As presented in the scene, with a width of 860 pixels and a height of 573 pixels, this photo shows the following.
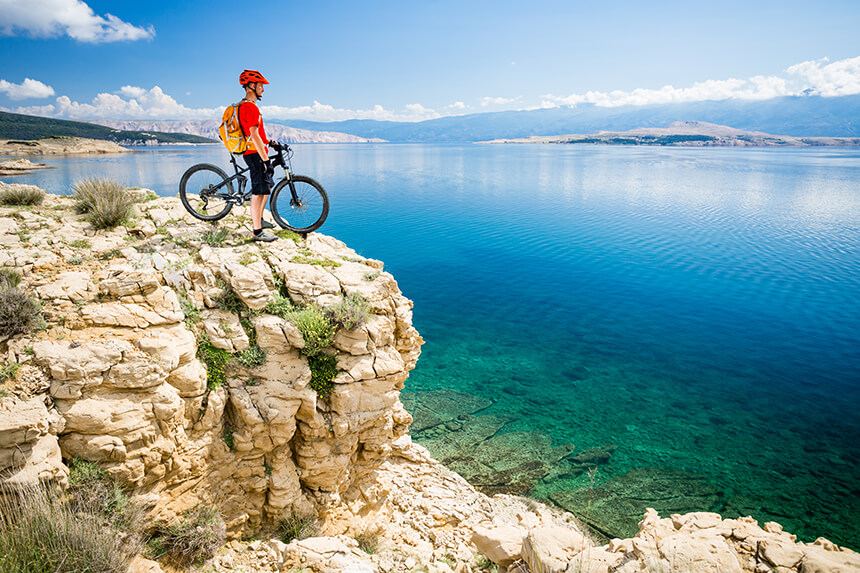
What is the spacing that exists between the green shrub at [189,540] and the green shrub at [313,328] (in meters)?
2.96

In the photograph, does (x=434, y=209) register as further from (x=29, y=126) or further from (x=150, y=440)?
(x=29, y=126)

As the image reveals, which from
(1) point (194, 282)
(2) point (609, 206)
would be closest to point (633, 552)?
(1) point (194, 282)

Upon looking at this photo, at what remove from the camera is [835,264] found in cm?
2795

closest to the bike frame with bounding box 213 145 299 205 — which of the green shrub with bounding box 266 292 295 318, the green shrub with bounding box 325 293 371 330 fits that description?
the green shrub with bounding box 266 292 295 318

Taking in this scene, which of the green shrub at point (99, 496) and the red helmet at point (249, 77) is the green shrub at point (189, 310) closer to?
the green shrub at point (99, 496)

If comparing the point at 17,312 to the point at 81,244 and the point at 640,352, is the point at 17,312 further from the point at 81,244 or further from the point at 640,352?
the point at 640,352

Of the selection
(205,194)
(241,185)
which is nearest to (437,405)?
(241,185)

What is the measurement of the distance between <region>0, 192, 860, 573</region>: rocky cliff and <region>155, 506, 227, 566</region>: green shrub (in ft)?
0.59

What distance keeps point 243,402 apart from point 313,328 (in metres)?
1.65

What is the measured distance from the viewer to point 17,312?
5.56 m

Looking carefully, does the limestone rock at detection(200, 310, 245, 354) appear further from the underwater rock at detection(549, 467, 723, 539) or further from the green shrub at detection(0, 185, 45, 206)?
the underwater rock at detection(549, 467, 723, 539)

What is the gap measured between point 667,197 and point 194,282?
182ft

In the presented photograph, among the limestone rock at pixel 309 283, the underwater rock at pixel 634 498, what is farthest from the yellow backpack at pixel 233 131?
the underwater rock at pixel 634 498

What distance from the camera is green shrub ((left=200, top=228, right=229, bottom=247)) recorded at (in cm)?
834
